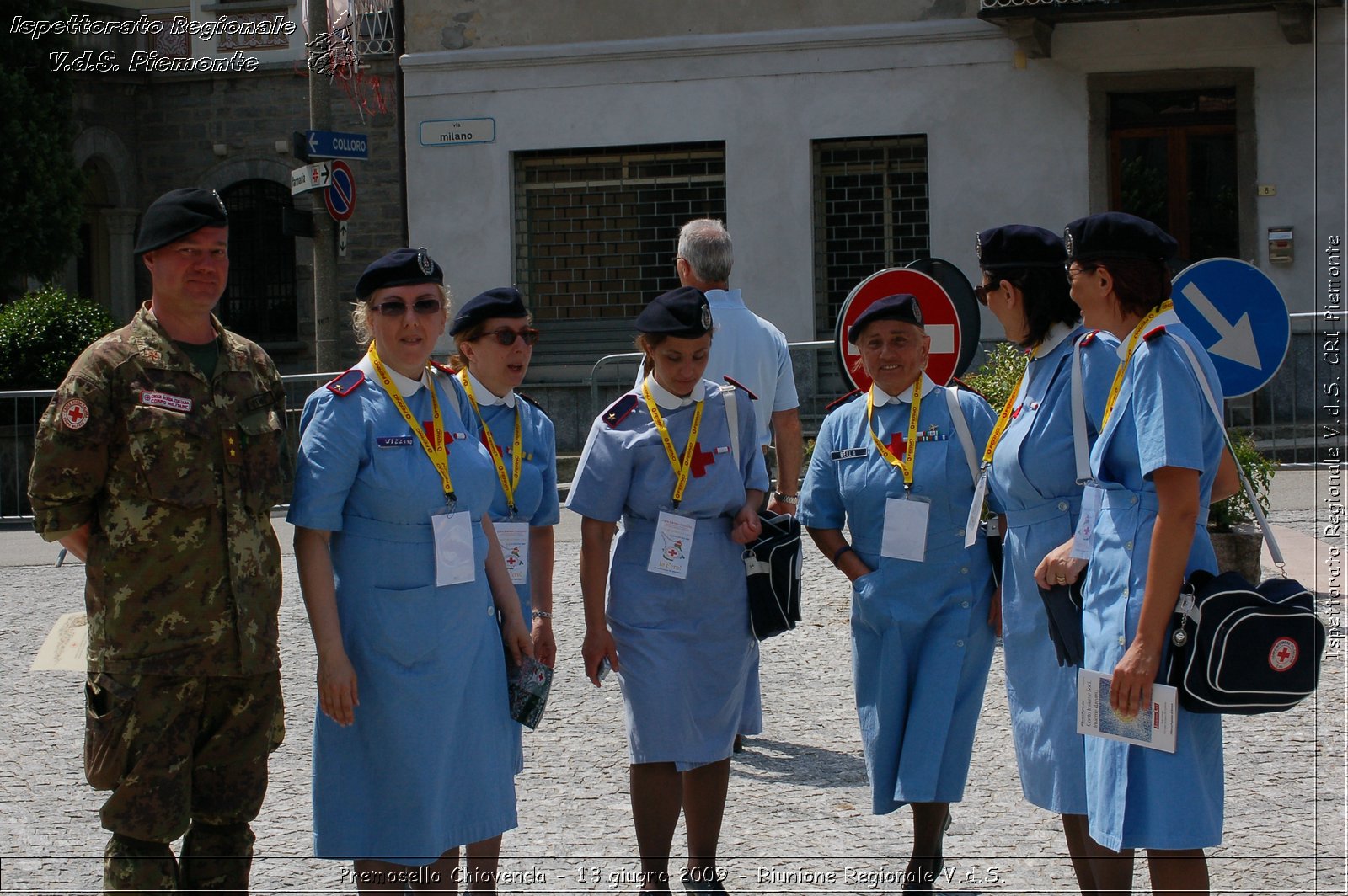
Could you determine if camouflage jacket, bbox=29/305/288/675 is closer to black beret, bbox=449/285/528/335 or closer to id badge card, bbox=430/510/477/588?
id badge card, bbox=430/510/477/588

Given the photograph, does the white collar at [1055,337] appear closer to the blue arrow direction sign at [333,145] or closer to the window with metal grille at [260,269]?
the blue arrow direction sign at [333,145]

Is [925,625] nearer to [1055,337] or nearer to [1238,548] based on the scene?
[1055,337]

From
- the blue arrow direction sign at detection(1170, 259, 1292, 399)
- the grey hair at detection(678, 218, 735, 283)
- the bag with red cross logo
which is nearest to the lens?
the bag with red cross logo

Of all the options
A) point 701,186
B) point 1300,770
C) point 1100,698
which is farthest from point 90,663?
point 701,186

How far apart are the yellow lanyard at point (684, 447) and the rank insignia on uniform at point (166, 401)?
1564mm

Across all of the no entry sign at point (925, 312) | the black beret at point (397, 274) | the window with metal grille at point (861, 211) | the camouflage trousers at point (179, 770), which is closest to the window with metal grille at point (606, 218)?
the window with metal grille at point (861, 211)

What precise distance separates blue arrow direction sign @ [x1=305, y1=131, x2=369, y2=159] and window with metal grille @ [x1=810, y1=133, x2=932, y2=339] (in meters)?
5.63

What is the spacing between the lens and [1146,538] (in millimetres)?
3809

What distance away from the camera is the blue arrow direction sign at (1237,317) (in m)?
7.29

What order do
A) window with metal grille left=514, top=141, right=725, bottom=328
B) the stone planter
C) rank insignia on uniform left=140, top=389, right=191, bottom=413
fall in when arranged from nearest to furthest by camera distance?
rank insignia on uniform left=140, top=389, right=191, bottom=413, the stone planter, window with metal grille left=514, top=141, right=725, bottom=328

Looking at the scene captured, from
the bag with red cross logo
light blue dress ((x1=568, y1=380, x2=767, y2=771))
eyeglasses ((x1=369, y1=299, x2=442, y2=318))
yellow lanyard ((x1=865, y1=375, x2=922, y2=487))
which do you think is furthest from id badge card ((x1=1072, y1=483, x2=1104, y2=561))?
eyeglasses ((x1=369, y1=299, x2=442, y2=318))

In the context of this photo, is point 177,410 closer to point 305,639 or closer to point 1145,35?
point 305,639

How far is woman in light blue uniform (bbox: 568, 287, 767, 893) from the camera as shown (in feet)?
15.9

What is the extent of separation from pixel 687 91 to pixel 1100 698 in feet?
50.8
